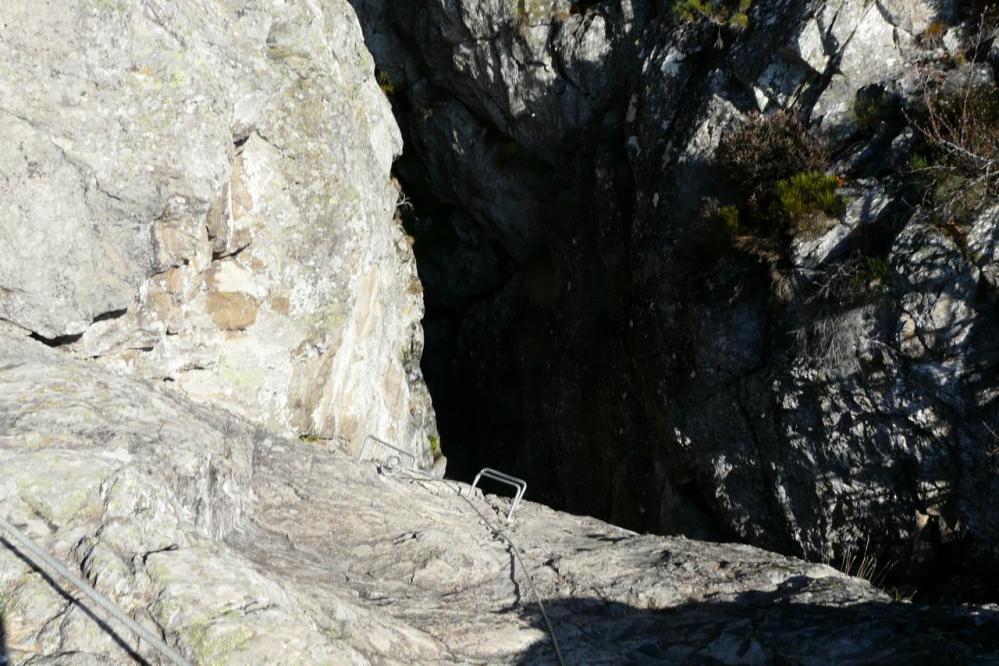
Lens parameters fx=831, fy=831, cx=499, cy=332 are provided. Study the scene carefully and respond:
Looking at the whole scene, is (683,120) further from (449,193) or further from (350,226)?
(449,193)

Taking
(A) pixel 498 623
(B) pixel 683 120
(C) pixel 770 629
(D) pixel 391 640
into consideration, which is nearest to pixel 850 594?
(C) pixel 770 629

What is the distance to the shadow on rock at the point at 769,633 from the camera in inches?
187

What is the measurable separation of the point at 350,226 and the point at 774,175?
218 inches

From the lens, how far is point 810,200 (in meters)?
10.3

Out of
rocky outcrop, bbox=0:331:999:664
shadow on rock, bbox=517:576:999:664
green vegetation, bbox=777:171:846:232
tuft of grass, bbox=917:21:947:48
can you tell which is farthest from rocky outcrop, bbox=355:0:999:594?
shadow on rock, bbox=517:576:999:664

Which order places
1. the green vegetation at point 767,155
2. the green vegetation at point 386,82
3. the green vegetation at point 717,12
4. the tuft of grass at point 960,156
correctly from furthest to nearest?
the green vegetation at point 386,82
the green vegetation at point 717,12
the green vegetation at point 767,155
the tuft of grass at point 960,156

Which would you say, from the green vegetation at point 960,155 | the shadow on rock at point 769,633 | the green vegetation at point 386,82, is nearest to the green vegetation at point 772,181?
the green vegetation at point 960,155

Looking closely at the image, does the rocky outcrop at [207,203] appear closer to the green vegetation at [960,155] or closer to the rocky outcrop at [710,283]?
the rocky outcrop at [710,283]

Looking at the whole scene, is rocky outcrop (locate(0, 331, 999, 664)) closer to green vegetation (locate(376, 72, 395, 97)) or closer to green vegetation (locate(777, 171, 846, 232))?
green vegetation (locate(777, 171, 846, 232))

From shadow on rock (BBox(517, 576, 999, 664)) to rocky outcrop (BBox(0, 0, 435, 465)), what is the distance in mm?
4219

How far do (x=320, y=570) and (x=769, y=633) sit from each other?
2.79 meters

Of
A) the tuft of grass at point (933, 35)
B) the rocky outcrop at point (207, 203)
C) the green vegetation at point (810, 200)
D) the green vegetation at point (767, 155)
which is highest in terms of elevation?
the tuft of grass at point (933, 35)

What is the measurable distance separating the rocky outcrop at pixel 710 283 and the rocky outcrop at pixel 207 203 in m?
4.29

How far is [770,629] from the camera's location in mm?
5148
